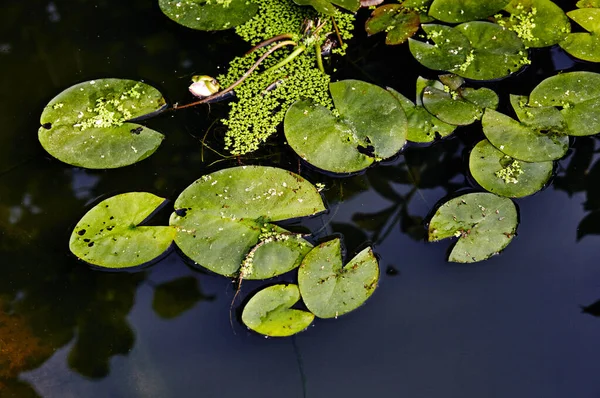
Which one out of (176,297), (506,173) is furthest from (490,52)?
(176,297)

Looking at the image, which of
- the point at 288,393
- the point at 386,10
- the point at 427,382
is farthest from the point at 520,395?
the point at 386,10

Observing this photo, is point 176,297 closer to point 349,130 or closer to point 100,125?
point 100,125

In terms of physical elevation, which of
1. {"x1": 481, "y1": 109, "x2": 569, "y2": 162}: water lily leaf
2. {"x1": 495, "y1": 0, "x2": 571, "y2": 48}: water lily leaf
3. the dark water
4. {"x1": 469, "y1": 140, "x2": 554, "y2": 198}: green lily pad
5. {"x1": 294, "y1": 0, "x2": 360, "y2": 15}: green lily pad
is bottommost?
the dark water

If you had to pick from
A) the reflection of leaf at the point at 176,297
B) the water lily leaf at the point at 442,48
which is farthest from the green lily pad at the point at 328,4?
the reflection of leaf at the point at 176,297

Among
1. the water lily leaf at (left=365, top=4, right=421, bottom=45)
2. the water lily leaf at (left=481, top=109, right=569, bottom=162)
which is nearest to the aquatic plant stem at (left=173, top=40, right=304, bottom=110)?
the water lily leaf at (left=365, top=4, right=421, bottom=45)

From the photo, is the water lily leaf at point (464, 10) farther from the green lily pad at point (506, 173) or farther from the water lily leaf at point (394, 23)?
the green lily pad at point (506, 173)

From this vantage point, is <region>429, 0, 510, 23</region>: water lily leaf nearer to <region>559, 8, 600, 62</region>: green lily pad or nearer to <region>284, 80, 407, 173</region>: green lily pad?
<region>559, 8, 600, 62</region>: green lily pad

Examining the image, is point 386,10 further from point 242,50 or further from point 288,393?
point 288,393
